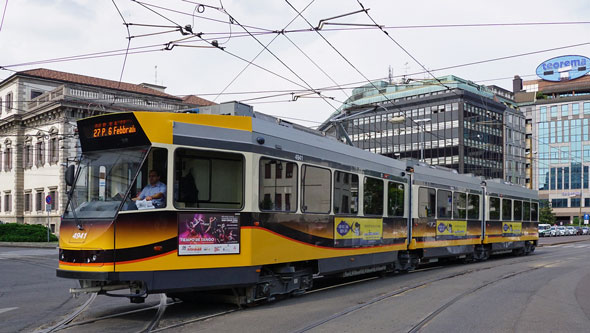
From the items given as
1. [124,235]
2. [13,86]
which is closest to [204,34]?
[124,235]

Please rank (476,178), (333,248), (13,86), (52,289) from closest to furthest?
(333,248) → (52,289) → (476,178) → (13,86)

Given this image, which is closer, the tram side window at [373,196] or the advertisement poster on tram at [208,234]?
the advertisement poster on tram at [208,234]

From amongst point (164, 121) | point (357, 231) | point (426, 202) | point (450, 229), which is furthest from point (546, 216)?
point (164, 121)

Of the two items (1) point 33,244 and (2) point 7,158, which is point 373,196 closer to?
(1) point 33,244

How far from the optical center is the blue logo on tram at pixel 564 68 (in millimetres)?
97375

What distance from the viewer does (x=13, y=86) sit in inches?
1890

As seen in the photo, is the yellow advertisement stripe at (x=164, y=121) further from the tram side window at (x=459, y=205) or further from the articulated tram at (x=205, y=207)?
the tram side window at (x=459, y=205)

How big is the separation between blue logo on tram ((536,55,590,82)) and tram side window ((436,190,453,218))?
294 feet

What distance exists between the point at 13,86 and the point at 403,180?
41.7 meters

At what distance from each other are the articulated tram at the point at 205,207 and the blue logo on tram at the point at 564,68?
97462 millimetres

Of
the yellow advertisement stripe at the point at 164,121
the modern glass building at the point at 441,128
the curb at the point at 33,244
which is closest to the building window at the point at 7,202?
the curb at the point at 33,244

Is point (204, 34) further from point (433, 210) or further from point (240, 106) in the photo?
point (433, 210)

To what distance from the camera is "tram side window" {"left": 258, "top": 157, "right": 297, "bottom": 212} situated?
989 cm

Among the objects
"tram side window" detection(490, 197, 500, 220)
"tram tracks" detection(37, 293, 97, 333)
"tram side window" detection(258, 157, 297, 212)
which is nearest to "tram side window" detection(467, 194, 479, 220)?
"tram side window" detection(490, 197, 500, 220)
